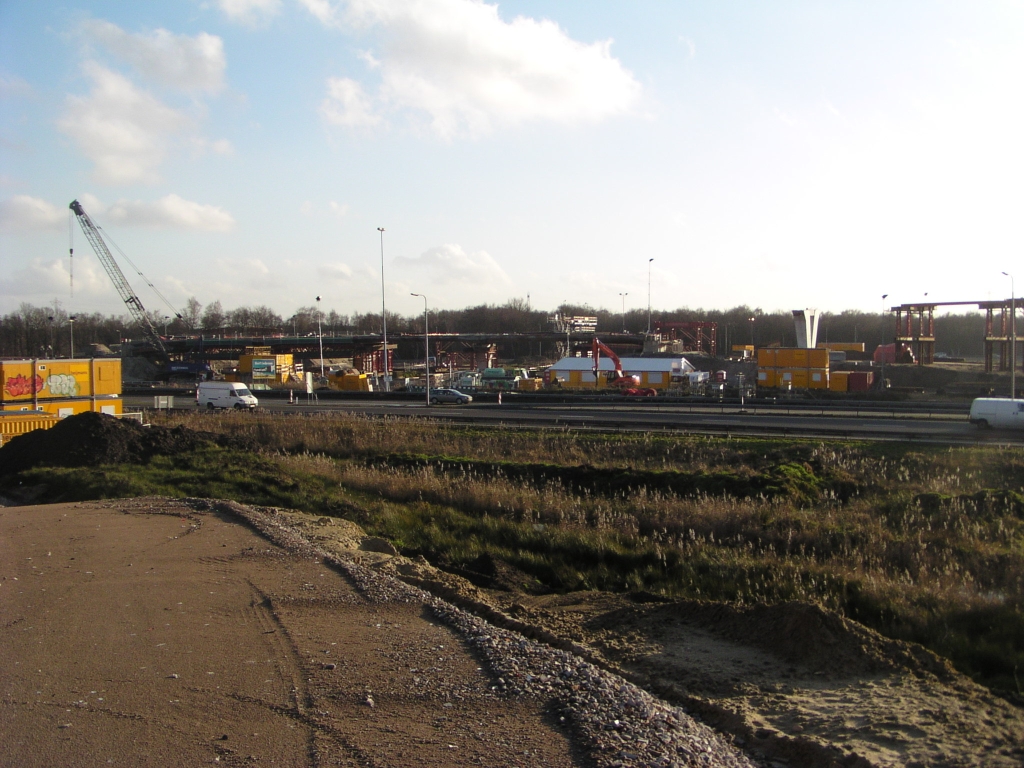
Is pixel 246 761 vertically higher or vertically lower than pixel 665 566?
higher

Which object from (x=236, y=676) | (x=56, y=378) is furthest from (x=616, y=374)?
(x=236, y=676)

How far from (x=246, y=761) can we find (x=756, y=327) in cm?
13410

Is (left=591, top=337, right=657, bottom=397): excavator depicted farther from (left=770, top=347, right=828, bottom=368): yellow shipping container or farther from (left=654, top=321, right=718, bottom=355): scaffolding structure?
(left=654, top=321, right=718, bottom=355): scaffolding structure

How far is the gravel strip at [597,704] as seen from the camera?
5.12 metres

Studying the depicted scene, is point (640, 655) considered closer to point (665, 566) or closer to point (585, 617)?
point (585, 617)

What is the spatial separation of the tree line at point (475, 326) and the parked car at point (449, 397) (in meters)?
57.9

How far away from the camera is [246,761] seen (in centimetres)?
499

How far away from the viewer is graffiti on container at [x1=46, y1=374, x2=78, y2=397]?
93.1ft

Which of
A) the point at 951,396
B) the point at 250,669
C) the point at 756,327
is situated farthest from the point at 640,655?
the point at 756,327

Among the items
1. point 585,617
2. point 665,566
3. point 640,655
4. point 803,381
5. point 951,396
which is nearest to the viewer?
point 640,655

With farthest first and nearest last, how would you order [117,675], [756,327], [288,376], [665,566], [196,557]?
[756,327]
[288,376]
[665,566]
[196,557]
[117,675]

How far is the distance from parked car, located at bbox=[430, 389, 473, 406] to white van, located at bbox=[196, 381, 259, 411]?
10962 mm

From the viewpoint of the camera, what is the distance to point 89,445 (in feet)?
69.9

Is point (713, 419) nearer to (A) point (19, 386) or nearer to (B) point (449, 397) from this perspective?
(B) point (449, 397)
